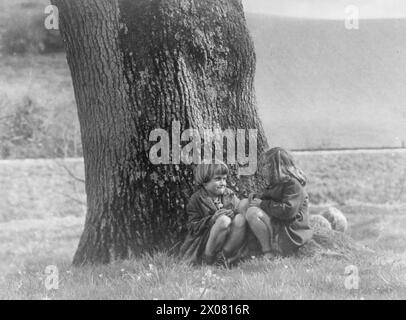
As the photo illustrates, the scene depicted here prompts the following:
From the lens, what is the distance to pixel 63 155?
5512mm

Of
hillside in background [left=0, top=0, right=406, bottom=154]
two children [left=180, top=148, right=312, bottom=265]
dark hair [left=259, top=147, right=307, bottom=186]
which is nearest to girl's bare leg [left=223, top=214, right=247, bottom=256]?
two children [left=180, top=148, right=312, bottom=265]

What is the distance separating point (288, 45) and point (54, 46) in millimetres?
1756

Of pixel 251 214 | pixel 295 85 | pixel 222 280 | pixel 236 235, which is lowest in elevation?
pixel 222 280

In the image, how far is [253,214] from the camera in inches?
179

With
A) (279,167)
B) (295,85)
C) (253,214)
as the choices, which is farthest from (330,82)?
(253,214)

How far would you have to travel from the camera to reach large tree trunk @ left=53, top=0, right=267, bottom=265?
4766mm

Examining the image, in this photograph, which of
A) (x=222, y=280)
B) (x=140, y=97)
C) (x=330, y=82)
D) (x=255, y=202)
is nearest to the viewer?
(x=222, y=280)

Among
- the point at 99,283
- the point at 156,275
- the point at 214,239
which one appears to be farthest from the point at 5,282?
the point at 214,239

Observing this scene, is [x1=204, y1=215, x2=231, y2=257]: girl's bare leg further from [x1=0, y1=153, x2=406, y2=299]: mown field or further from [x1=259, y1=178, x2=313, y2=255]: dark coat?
[x1=259, y1=178, x2=313, y2=255]: dark coat

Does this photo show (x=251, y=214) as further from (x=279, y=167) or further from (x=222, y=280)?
(x=222, y=280)

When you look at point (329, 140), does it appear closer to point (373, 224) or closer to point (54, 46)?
point (373, 224)

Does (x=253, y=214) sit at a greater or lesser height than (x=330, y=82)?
lesser

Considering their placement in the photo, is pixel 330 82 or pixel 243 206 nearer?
pixel 243 206

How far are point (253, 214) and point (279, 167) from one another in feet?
1.14
